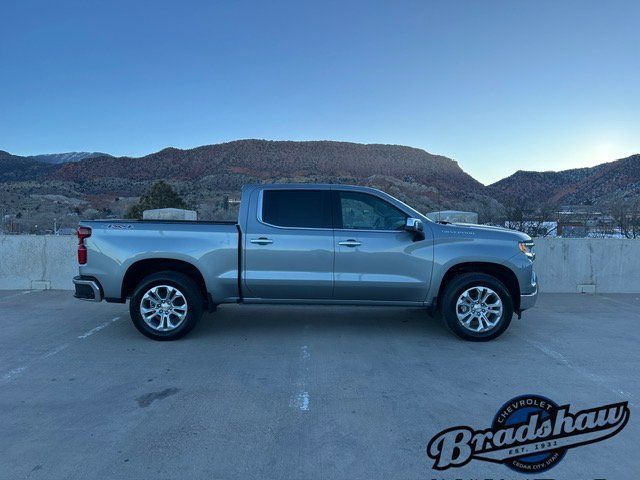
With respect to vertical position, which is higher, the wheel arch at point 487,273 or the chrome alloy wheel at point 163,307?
the wheel arch at point 487,273

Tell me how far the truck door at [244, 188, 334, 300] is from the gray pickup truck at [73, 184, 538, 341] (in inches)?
0.5

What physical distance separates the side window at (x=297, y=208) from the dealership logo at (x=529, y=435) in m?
2.94

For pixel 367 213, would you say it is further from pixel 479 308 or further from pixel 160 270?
pixel 160 270

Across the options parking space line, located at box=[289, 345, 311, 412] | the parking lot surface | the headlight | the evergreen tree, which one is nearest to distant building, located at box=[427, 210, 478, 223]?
the parking lot surface

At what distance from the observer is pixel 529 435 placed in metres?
3.33

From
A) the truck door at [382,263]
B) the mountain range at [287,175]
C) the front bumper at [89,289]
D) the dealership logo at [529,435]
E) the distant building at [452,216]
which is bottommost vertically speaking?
the dealership logo at [529,435]

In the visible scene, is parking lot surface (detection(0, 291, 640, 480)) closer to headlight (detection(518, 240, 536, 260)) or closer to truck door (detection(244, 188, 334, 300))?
truck door (detection(244, 188, 334, 300))

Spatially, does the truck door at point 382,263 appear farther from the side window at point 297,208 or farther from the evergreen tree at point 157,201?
the evergreen tree at point 157,201

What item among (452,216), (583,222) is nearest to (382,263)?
(452,216)

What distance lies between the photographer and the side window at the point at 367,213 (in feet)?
18.6

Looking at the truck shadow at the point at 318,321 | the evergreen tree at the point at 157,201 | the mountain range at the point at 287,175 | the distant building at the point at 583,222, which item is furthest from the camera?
the mountain range at the point at 287,175

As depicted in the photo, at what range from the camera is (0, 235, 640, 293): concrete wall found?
28.9 feet

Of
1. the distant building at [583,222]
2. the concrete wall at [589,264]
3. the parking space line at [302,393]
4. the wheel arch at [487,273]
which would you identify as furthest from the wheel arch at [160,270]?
the distant building at [583,222]

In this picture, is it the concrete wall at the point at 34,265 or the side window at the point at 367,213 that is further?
the concrete wall at the point at 34,265
